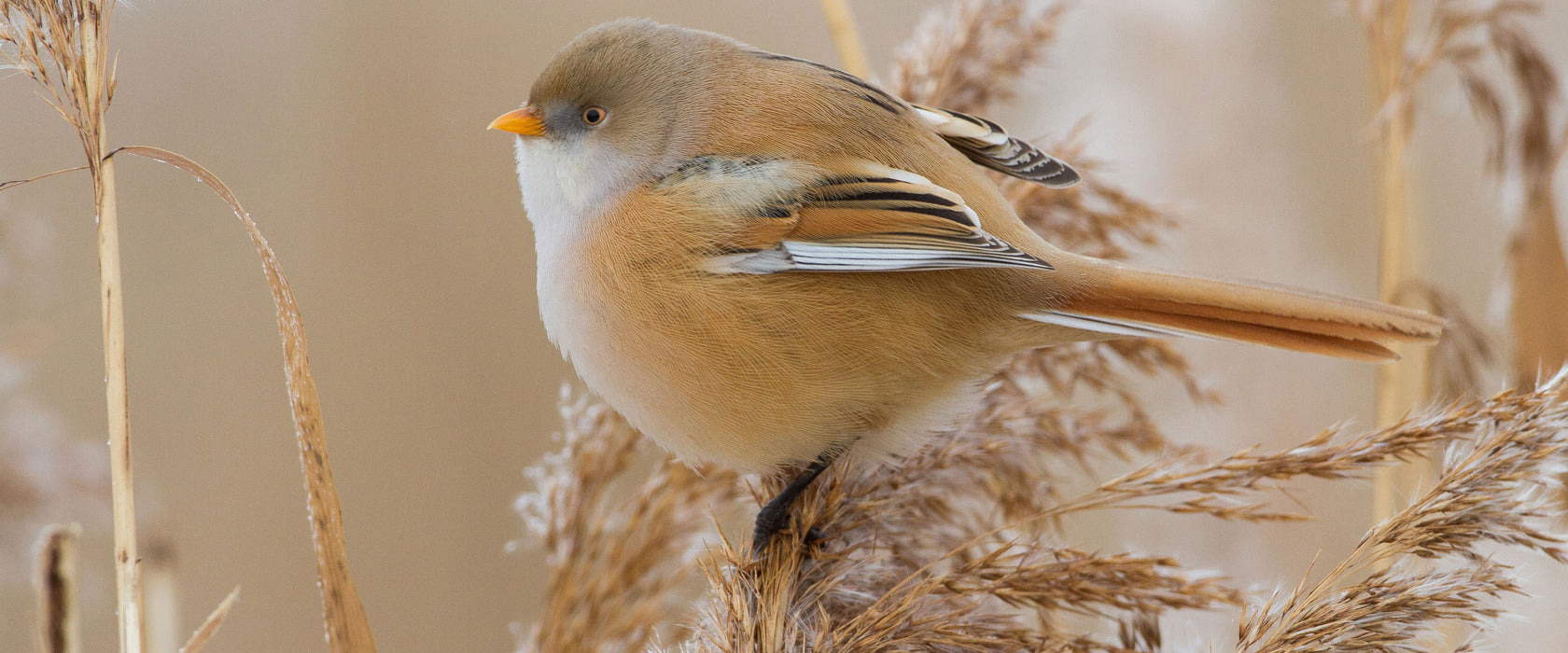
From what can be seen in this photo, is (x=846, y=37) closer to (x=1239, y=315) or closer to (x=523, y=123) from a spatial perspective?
(x=523, y=123)

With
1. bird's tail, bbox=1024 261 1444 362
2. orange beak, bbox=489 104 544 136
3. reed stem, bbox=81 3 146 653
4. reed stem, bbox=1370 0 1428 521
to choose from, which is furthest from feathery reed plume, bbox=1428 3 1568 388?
reed stem, bbox=81 3 146 653

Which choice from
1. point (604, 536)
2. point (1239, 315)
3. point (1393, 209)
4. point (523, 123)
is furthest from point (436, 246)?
point (1393, 209)

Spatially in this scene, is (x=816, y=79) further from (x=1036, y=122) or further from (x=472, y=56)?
(x=472, y=56)

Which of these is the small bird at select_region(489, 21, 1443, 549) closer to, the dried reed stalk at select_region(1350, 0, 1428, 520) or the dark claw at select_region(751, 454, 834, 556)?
the dark claw at select_region(751, 454, 834, 556)

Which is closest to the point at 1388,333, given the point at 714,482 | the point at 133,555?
the point at 714,482

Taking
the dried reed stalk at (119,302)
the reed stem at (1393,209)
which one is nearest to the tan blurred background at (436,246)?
the reed stem at (1393,209)

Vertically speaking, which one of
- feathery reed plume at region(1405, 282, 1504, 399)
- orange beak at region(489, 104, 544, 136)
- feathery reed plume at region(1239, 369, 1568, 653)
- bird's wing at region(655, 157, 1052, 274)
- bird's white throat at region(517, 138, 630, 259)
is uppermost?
orange beak at region(489, 104, 544, 136)
